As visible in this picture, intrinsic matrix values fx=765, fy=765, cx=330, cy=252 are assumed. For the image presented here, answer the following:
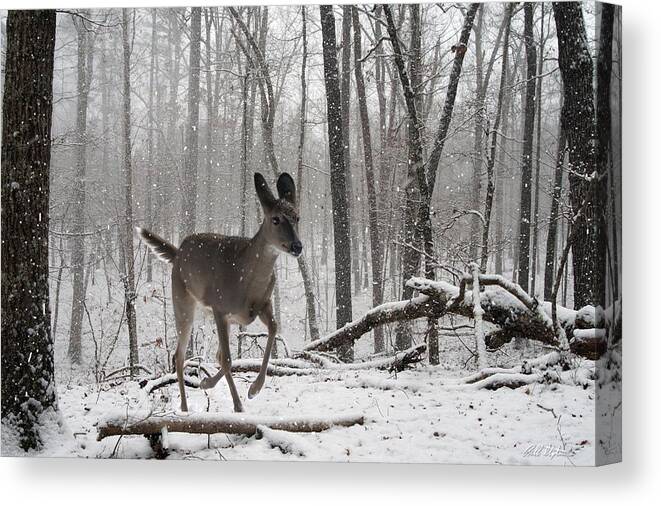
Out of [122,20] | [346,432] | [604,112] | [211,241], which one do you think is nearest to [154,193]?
[211,241]

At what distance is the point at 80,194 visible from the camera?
544 centimetres

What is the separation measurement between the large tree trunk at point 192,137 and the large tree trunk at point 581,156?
247 centimetres

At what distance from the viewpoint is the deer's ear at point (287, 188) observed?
5336 millimetres

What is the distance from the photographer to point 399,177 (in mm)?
5418

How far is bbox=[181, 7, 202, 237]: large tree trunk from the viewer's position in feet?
17.7

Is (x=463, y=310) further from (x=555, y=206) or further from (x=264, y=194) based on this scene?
(x=264, y=194)

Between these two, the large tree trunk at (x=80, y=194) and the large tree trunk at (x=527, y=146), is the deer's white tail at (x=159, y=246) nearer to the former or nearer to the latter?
the large tree trunk at (x=80, y=194)

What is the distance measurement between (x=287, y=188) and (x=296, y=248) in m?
0.43

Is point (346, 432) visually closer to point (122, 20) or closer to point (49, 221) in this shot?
point (49, 221)

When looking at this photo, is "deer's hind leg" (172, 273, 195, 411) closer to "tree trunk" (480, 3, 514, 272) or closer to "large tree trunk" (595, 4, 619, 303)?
"tree trunk" (480, 3, 514, 272)

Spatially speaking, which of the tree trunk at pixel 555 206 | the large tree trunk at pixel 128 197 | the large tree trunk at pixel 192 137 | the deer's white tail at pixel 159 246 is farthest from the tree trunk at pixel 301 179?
the tree trunk at pixel 555 206

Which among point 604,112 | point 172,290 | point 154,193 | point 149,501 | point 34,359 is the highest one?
point 604,112

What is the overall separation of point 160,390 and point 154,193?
1.40 meters

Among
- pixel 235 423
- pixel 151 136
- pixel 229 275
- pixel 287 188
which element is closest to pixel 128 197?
pixel 151 136
